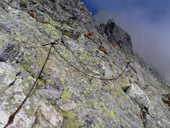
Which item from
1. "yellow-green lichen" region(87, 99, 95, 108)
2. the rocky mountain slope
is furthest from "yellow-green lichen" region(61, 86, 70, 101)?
"yellow-green lichen" region(87, 99, 95, 108)

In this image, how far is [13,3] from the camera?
2256cm

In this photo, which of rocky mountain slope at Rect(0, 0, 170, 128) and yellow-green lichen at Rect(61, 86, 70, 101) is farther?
yellow-green lichen at Rect(61, 86, 70, 101)

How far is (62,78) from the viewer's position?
17.5m

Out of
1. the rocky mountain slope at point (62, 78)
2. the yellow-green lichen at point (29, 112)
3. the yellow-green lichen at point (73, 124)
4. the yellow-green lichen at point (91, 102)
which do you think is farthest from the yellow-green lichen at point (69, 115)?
the yellow-green lichen at point (29, 112)

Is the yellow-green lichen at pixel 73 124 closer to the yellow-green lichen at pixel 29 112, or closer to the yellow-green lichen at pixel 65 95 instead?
the yellow-green lichen at pixel 65 95

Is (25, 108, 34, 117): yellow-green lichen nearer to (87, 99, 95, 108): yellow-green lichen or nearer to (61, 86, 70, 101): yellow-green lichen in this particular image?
(61, 86, 70, 101): yellow-green lichen

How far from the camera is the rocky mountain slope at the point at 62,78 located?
14.0m

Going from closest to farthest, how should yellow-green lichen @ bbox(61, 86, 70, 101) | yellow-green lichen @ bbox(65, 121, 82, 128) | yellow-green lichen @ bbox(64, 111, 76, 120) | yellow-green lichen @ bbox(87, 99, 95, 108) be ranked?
yellow-green lichen @ bbox(65, 121, 82, 128) → yellow-green lichen @ bbox(64, 111, 76, 120) → yellow-green lichen @ bbox(61, 86, 70, 101) → yellow-green lichen @ bbox(87, 99, 95, 108)

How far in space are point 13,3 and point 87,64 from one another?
25.9ft

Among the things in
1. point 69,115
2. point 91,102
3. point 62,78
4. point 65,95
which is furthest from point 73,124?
point 62,78

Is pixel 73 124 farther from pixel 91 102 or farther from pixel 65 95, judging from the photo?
pixel 91 102

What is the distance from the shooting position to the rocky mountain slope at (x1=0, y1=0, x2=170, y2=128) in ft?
45.8

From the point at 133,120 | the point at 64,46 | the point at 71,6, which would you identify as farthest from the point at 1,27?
the point at 71,6

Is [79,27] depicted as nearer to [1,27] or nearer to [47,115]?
[1,27]
